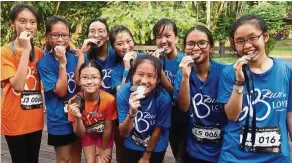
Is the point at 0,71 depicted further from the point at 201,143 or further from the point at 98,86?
the point at 201,143

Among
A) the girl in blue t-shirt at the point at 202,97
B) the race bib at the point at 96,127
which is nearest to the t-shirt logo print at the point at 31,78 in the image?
the race bib at the point at 96,127

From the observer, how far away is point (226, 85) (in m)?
2.19

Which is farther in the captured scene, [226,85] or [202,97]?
[202,97]

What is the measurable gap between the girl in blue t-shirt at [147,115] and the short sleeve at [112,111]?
25cm

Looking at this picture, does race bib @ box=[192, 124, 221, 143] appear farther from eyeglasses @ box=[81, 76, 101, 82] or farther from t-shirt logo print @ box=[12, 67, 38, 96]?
t-shirt logo print @ box=[12, 67, 38, 96]

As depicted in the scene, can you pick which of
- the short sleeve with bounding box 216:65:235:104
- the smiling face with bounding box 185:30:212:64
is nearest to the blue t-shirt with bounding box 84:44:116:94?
the smiling face with bounding box 185:30:212:64

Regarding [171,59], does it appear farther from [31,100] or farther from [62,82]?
[31,100]

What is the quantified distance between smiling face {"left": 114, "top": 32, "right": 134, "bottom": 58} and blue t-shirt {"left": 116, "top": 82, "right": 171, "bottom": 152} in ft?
1.56

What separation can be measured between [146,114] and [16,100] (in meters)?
1.06

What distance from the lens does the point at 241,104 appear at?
6.79 ft

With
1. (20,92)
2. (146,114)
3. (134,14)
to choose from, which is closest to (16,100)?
(20,92)

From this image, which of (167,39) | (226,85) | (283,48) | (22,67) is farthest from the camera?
(283,48)

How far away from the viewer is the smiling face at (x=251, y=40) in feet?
6.75

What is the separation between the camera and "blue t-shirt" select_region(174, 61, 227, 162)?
241 centimetres
